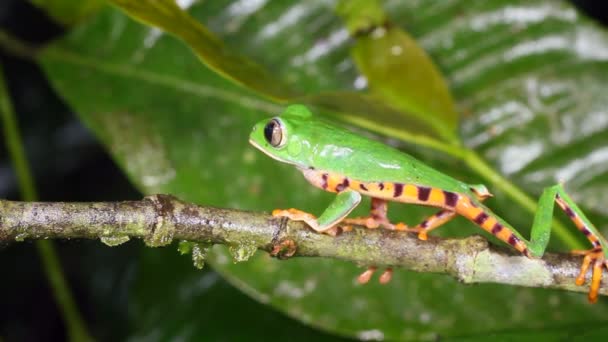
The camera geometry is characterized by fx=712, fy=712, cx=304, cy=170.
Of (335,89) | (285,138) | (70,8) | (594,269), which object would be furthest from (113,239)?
(70,8)

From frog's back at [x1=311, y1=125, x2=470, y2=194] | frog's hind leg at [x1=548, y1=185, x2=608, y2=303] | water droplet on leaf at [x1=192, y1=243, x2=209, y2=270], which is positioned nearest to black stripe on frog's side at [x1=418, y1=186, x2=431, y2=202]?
frog's back at [x1=311, y1=125, x2=470, y2=194]

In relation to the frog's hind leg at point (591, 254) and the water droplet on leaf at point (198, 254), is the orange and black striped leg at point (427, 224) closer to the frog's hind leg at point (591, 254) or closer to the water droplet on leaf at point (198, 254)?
the frog's hind leg at point (591, 254)

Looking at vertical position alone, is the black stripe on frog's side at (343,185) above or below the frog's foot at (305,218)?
above

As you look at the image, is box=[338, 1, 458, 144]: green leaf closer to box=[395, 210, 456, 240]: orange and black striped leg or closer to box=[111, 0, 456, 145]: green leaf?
box=[111, 0, 456, 145]: green leaf

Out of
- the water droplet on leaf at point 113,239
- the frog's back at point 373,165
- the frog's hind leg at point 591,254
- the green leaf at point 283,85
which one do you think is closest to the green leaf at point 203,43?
the green leaf at point 283,85

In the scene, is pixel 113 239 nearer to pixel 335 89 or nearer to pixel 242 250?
pixel 242 250

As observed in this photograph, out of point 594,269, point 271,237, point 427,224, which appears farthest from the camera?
point 427,224
